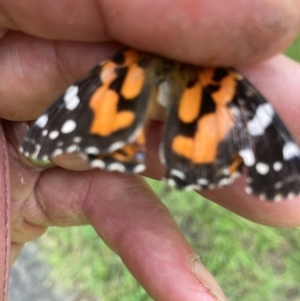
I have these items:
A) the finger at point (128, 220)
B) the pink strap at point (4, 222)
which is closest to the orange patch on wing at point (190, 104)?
the finger at point (128, 220)

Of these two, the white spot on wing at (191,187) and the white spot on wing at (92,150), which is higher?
the white spot on wing at (92,150)

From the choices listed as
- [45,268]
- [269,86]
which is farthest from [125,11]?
[45,268]

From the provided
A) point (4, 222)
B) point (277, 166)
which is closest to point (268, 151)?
point (277, 166)

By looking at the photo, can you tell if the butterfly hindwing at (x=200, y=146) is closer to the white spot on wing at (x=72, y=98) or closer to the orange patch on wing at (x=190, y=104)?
the orange patch on wing at (x=190, y=104)

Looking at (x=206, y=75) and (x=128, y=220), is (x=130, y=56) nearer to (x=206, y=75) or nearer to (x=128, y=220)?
(x=206, y=75)

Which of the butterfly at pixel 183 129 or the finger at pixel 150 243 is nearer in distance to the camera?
the butterfly at pixel 183 129

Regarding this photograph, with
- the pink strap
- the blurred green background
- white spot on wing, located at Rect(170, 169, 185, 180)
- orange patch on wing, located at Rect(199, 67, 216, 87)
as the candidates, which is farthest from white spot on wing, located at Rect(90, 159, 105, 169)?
the blurred green background
